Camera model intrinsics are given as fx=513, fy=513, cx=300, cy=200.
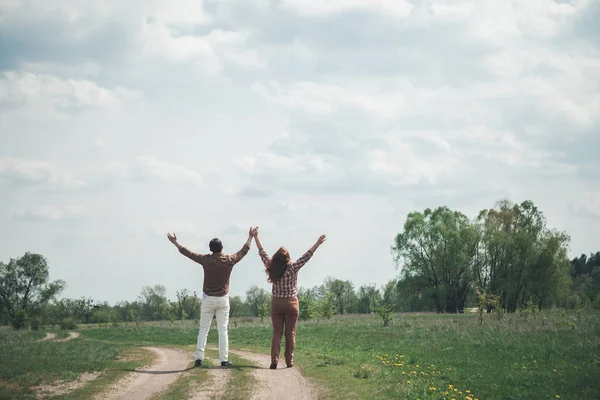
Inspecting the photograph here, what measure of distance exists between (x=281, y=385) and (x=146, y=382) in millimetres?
3109

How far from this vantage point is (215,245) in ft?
41.2

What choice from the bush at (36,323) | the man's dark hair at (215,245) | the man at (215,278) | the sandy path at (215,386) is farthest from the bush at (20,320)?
the man's dark hair at (215,245)

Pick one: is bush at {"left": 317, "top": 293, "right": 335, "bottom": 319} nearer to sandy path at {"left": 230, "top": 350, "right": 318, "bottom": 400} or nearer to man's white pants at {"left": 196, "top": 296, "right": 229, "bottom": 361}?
sandy path at {"left": 230, "top": 350, "right": 318, "bottom": 400}

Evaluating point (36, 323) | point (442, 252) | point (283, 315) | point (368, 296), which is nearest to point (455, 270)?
point (442, 252)

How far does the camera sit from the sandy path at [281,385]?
10248 millimetres

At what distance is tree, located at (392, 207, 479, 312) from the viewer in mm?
77062

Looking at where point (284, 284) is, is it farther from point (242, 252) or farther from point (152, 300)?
point (152, 300)

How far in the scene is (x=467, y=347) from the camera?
21.2m

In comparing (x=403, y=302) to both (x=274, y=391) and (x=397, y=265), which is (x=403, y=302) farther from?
(x=274, y=391)

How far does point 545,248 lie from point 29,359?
7093 cm

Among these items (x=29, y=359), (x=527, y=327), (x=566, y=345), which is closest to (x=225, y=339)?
(x=29, y=359)

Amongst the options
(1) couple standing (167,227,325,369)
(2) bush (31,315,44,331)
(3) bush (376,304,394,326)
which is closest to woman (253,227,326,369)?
(1) couple standing (167,227,325,369)

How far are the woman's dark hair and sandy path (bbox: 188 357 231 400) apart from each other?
2.48 m

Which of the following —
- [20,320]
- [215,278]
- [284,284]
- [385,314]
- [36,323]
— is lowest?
[36,323]
